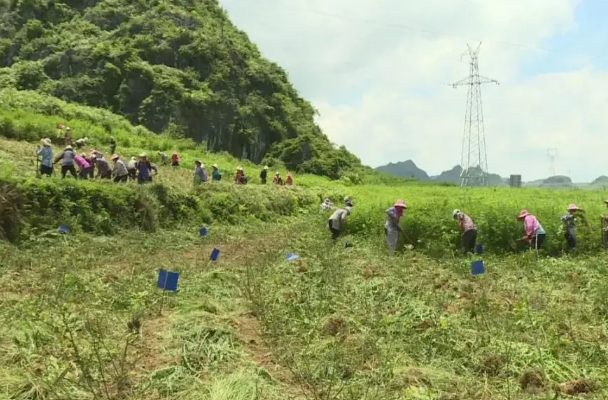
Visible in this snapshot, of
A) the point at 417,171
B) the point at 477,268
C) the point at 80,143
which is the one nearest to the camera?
the point at 477,268

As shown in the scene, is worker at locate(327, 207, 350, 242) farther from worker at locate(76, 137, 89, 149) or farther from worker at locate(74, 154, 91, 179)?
worker at locate(76, 137, 89, 149)

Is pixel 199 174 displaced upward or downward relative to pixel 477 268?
upward

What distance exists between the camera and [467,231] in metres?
11.1

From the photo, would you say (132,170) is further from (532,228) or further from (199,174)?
(532,228)

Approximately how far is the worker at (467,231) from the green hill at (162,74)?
30587mm

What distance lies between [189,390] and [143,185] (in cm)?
1083

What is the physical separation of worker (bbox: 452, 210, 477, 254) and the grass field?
0.79 metres

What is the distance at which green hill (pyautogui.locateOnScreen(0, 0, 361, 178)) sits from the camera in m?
40.2

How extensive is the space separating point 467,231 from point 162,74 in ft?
116

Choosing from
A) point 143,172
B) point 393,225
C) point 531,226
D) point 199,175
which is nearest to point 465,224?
point 531,226

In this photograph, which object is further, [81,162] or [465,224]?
[81,162]

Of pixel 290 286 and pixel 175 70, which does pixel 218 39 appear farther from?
pixel 290 286

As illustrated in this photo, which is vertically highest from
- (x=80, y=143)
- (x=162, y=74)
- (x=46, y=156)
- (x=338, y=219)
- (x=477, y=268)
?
(x=162, y=74)

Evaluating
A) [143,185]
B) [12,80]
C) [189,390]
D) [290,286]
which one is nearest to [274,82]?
[12,80]
